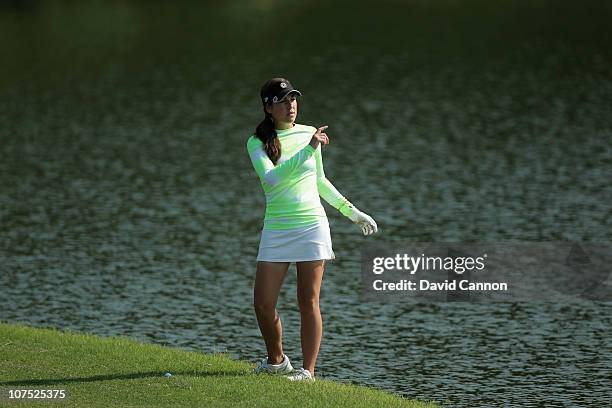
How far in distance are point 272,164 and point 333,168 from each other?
17534 millimetres

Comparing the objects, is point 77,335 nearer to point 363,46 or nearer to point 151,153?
point 151,153

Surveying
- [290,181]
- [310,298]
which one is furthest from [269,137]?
[310,298]

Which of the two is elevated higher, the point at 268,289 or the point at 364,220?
the point at 364,220

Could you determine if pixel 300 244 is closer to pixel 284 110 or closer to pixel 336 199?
pixel 336 199

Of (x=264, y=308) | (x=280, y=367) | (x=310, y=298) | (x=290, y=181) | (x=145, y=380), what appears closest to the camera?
(x=290, y=181)

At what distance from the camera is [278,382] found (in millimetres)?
13750

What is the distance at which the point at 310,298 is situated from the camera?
1348cm

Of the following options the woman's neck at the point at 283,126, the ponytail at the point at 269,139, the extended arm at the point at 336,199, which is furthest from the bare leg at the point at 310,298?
the woman's neck at the point at 283,126

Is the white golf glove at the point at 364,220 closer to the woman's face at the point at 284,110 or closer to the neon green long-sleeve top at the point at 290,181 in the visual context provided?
the neon green long-sleeve top at the point at 290,181

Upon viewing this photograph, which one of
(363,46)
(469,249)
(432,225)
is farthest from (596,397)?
(363,46)

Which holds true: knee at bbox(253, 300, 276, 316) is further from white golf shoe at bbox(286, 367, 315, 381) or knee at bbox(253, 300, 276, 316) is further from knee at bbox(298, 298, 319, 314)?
white golf shoe at bbox(286, 367, 315, 381)

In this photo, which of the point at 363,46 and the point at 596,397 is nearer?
the point at 596,397

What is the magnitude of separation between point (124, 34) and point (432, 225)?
3012cm

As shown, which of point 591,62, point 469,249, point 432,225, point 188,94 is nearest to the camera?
point 469,249
